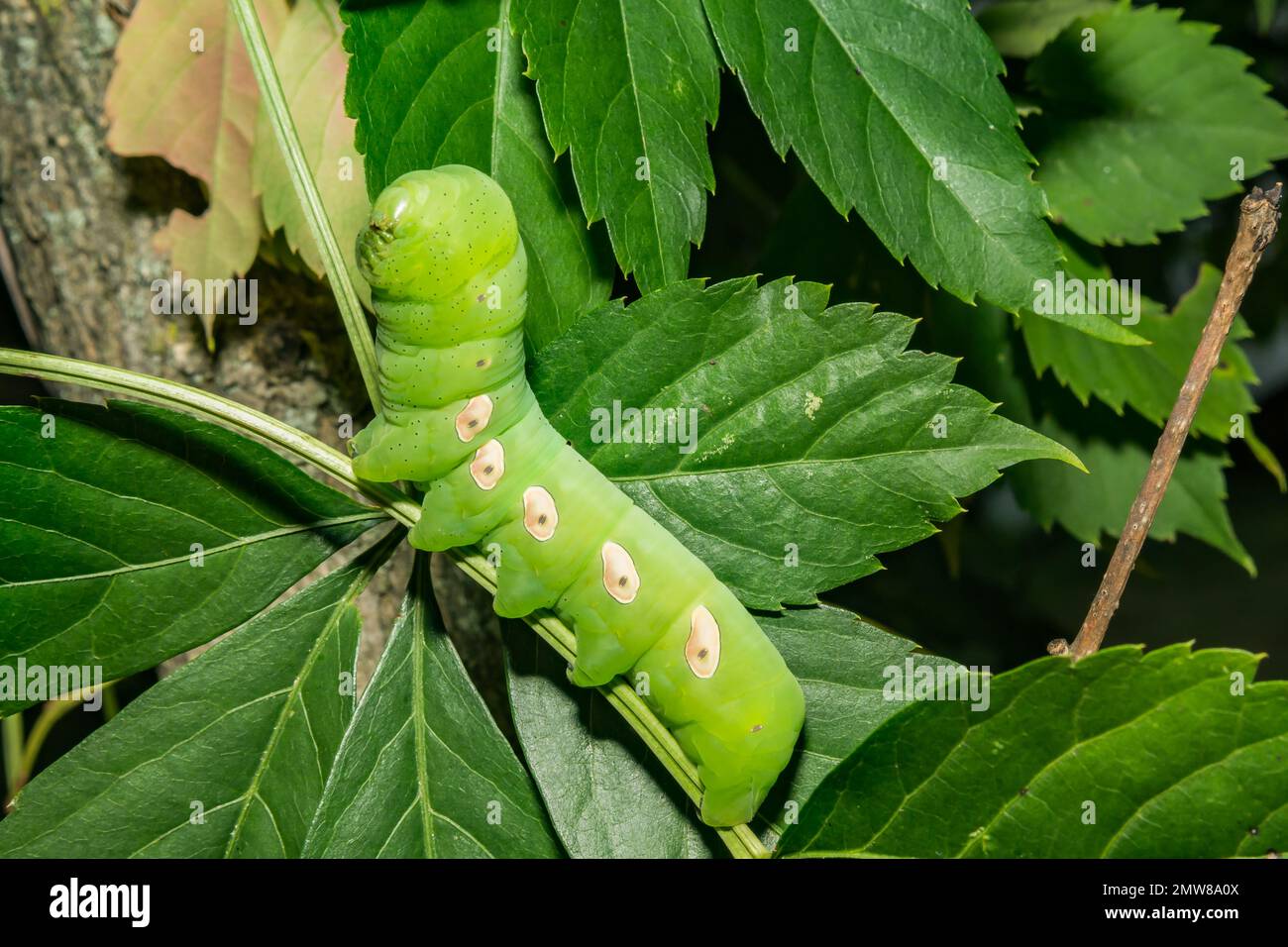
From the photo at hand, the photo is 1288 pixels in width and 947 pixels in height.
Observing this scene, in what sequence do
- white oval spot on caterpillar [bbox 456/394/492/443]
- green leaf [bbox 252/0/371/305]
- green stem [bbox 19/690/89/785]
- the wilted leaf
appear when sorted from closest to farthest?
white oval spot on caterpillar [bbox 456/394/492/443]
green leaf [bbox 252/0/371/305]
the wilted leaf
green stem [bbox 19/690/89/785]

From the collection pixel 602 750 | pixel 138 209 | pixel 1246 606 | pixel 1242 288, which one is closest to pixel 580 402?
pixel 602 750

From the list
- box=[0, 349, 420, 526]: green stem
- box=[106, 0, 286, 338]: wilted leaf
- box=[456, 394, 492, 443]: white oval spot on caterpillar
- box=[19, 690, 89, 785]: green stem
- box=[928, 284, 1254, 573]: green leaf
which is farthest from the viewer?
box=[19, 690, 89, 785]: green stem

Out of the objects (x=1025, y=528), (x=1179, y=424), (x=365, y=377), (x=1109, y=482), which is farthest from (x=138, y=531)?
(x=1025, y=528)

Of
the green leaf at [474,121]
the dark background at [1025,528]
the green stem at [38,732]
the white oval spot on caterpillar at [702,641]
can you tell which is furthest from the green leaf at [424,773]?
the green stem at [38,732]

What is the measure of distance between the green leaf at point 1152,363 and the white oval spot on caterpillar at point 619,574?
0.99 metres

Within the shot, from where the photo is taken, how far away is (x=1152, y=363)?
6.40ft

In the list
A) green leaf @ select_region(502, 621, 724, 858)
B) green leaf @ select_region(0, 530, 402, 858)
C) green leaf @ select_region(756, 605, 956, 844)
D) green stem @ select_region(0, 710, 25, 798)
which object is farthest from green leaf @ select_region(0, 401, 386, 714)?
green stem @ select_region(0, 710, 25, 798)

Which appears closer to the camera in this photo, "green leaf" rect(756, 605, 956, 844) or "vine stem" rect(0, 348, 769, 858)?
"vine stem" rect(0, 348, 769, 858)

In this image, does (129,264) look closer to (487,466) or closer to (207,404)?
(207,404)

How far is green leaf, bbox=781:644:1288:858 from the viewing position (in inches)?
42.1

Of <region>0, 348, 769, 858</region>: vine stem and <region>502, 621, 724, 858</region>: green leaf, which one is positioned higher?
<region>0, 348, 769, 858</region>: vine stem

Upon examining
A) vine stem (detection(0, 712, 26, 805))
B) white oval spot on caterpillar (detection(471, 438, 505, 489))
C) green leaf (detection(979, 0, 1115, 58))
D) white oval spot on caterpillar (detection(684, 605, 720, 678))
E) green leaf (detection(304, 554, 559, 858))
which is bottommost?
vine stem (detection(0, 712, 26, 805))

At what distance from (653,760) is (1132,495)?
1.22m

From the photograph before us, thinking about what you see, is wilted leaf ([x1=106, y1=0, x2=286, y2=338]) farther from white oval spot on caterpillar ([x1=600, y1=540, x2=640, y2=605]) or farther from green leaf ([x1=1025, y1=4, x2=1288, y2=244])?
green leaf ([x1=1025, y1=4, x2=1288, y2=244])
